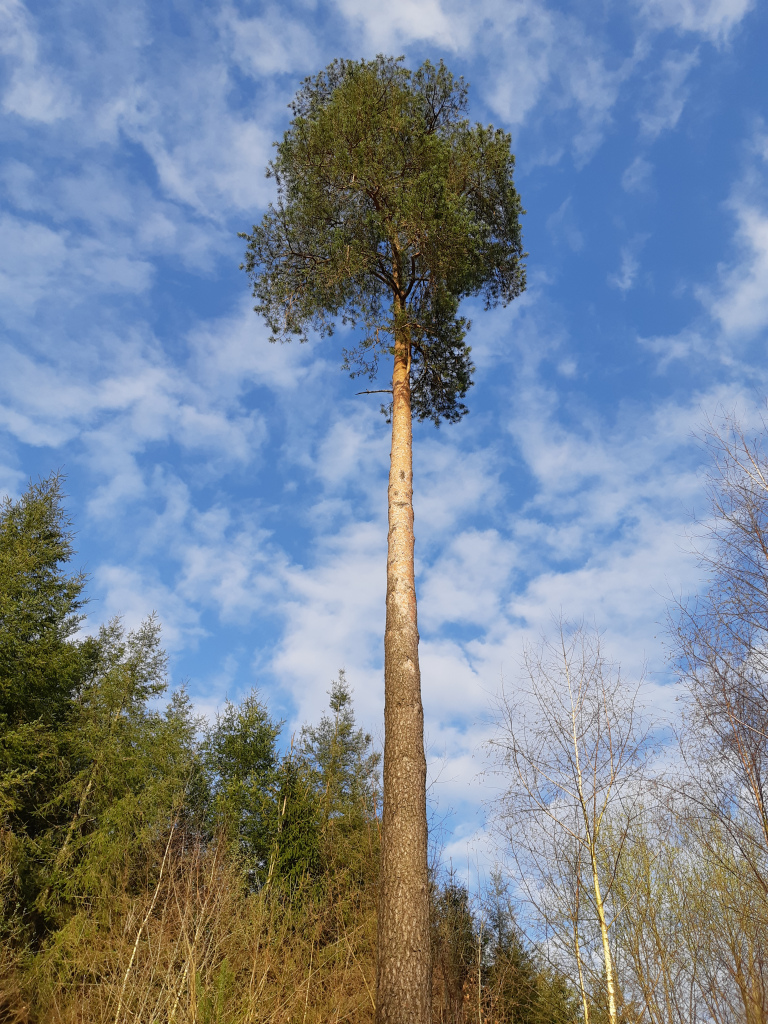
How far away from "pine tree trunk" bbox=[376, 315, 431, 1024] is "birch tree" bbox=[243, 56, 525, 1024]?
87 millimetres

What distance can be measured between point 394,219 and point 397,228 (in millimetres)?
134

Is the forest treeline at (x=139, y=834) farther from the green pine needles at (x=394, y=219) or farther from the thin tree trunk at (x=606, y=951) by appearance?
the green pine needles at (x=394, y=219)

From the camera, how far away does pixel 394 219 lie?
9.29 meters

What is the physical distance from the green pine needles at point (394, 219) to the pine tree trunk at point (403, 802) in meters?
3.07

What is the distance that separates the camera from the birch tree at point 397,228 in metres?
9.13

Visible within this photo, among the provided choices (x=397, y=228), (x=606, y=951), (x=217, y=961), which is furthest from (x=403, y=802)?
(x=397, y=228)

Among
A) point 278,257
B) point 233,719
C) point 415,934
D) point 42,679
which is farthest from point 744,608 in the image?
point 233,719

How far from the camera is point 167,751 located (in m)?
14.5

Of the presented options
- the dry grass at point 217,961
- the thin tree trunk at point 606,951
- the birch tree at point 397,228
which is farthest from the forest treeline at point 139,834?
the birch tree at point 397,228

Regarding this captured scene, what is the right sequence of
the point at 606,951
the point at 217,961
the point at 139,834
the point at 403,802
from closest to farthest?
the point at 403,802 < the point at 606,951 < the point at 217,961 < the point at 139,834

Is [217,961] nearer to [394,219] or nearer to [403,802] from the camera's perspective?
[403,802]

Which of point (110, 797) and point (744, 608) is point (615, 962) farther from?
point (110, 797)

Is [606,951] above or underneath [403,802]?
underneath

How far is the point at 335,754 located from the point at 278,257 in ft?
54.0
